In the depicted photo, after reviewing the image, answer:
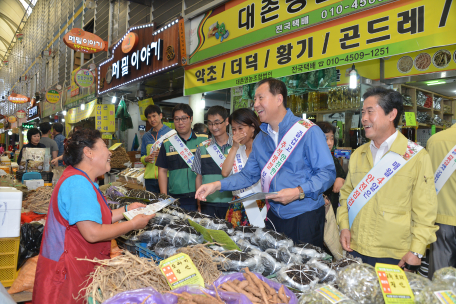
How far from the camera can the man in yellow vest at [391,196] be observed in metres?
1.93

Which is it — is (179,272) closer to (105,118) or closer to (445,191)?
(445,191)

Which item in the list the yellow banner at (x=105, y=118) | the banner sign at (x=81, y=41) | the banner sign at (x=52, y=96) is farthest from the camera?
the banner sign at (x=52, y=96)

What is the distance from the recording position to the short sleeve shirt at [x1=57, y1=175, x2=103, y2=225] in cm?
173

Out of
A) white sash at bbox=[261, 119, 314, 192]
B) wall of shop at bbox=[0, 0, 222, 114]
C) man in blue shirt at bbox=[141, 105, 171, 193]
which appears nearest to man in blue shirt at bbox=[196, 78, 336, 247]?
white sash at bbox=[261, 119, 314, 192]

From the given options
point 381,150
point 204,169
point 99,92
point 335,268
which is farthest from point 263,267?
point 99,92

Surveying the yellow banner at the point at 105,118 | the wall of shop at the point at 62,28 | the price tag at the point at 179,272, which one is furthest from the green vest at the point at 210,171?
the yellow banner at the point at 105,118

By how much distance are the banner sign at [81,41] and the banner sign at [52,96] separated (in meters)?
6.47

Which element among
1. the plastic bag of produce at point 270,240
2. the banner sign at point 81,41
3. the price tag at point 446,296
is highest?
the banner sign at point 81,41

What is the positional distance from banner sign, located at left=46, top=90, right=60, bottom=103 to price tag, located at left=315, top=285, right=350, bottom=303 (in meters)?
15.9

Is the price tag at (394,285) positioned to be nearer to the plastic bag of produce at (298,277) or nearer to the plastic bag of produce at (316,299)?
the plastic bag of produce at (316,299)

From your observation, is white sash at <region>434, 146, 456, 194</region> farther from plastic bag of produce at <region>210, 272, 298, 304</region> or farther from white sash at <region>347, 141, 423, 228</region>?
plastic bag of produce at <region>210, 272, 298, 304</region>

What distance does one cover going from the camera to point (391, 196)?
201cm

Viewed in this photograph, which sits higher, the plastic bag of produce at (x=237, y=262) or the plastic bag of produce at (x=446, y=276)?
the plastic bag of produce at (x=446, y=276)

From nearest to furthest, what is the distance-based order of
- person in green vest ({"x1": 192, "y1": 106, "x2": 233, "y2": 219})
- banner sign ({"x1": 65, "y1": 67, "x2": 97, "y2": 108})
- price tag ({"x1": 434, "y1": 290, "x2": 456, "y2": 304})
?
1. price tag ({"x1": 434, "y1": 290, "x2": 456, "y2": 304})
2. person in green vest ({"x1": 192, "y1": 106, "x2": 233, "y2": 219})
3. banner sign ({"x1": 65, "y1": 67, "x2": 97, "y2": 108})
